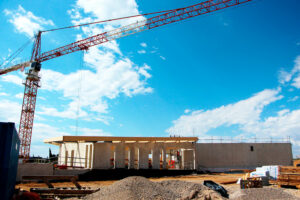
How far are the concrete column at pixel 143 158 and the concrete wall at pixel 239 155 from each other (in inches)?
341

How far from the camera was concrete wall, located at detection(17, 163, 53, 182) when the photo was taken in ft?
73.2

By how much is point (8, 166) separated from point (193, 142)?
1035 inches

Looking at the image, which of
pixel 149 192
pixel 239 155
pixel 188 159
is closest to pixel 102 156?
pixel 188 159

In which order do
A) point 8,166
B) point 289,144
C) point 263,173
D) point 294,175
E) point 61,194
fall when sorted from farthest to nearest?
point 289,144 < point 263,173 < point 294,175 < point 61,194 < point 8,166

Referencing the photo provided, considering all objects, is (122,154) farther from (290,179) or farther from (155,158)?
(290,179)

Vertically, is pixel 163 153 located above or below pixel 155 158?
above

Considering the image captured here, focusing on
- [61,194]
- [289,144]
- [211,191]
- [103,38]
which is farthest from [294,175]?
[103,38]

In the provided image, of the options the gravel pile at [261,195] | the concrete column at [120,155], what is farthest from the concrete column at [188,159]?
the gravel pile at [261,195]

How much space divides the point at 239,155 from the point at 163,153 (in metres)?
12.7

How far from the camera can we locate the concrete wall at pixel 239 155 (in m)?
35.4

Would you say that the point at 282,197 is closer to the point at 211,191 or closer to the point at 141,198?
the point at 211,191

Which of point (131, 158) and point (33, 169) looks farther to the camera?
point (131, 158)

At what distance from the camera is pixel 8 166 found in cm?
737

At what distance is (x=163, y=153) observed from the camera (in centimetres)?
2977
